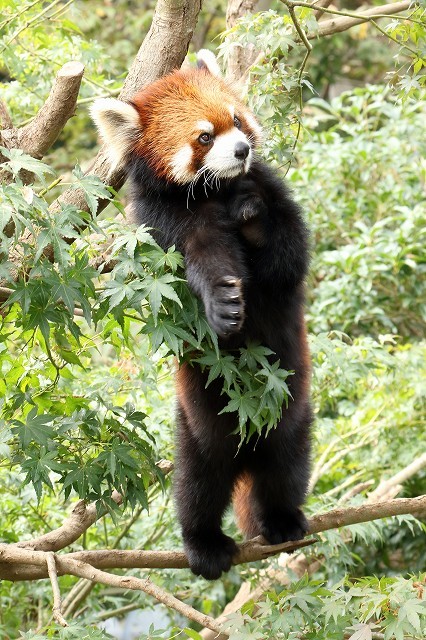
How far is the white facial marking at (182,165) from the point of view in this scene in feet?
9.02

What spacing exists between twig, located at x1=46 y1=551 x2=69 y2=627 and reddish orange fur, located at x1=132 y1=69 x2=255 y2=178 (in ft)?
3.92

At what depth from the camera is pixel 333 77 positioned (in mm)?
9055

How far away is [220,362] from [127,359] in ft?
3.91

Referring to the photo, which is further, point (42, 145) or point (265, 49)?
point (265, 49)

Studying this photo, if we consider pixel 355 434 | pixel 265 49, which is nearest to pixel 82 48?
pixel 265 49

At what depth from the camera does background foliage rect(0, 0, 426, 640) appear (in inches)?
91.6

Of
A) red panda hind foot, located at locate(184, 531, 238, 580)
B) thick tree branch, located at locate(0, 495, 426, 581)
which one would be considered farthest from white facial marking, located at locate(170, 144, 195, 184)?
red panda hind foot, located at locate(184, 531, 238, 580)

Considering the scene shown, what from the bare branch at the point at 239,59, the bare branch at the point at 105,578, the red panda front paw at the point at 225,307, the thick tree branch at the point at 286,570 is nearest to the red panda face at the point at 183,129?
the red panda front paw at the point at 225,307

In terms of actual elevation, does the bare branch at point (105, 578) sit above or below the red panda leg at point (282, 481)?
above

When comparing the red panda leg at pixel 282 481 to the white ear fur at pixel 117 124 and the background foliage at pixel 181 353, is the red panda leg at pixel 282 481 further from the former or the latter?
the white ear fur at pixel 117 124

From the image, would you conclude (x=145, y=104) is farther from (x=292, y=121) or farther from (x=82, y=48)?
(x=82, y=48)

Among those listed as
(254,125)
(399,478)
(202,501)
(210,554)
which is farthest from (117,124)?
(399,478)

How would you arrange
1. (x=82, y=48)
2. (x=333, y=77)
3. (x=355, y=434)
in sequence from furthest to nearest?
(x=333, y=77) < (x=355, y=434) < (x=82, y=48)

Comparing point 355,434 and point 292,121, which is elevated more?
point 292,121
